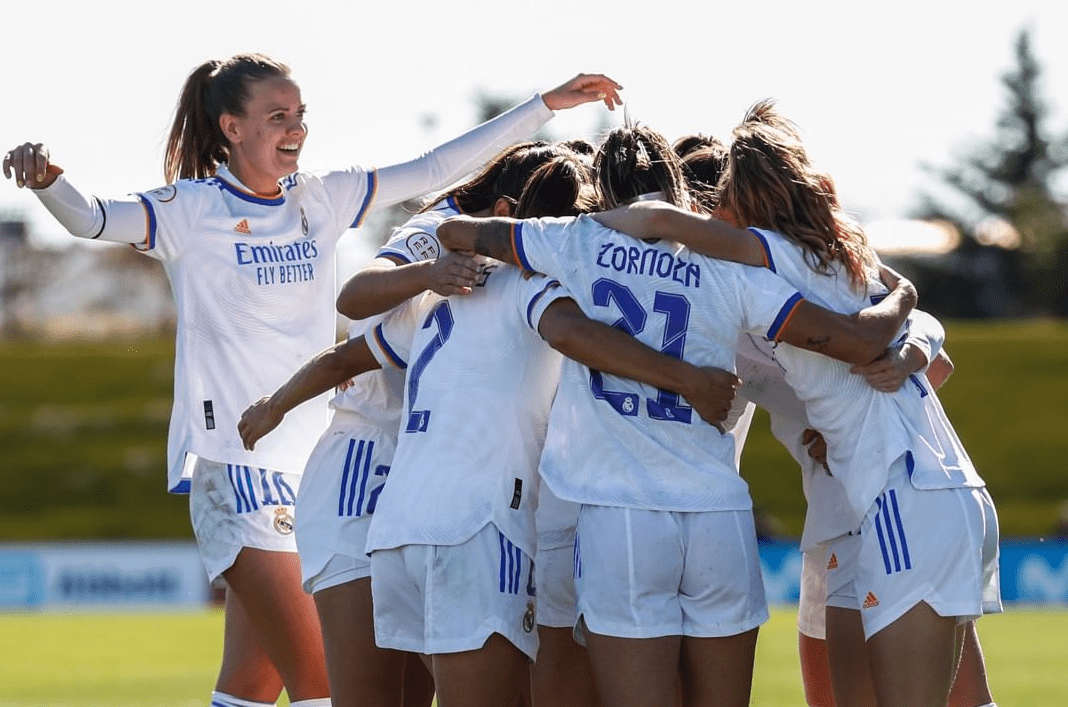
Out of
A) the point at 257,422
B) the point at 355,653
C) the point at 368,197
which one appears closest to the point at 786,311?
the point at 355,653

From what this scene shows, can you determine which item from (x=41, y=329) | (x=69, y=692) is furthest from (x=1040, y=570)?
(x=41, y=329)

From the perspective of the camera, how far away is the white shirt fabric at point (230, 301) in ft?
15.5

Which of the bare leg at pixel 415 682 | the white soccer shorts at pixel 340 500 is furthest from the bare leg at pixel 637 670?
the bare leg at pixel 415 682

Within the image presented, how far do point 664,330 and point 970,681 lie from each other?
60.4 inches

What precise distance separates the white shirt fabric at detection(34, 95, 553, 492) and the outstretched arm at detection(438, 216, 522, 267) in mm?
945

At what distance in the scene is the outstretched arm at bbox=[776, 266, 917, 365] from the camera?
3887mm

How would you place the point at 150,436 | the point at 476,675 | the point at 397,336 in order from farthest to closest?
the point at 150,436 < the point at 397,336 < the point at 476,675

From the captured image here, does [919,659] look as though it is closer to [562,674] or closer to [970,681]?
[970,681]

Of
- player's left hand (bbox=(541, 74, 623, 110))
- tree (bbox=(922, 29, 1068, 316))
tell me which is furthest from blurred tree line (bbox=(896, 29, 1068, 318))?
player's left hand (bbox=(541, 74, 623, 110))

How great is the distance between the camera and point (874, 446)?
13.1 ft

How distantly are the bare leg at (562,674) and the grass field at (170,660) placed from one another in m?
5.12

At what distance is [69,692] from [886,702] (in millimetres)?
8353

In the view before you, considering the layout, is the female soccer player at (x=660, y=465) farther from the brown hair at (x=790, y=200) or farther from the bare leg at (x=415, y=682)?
the bare leg at (x=415, y=682)

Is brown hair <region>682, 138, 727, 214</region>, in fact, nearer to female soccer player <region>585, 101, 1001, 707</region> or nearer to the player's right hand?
female soccer player <region>585, 101, 1001, 707</region>
